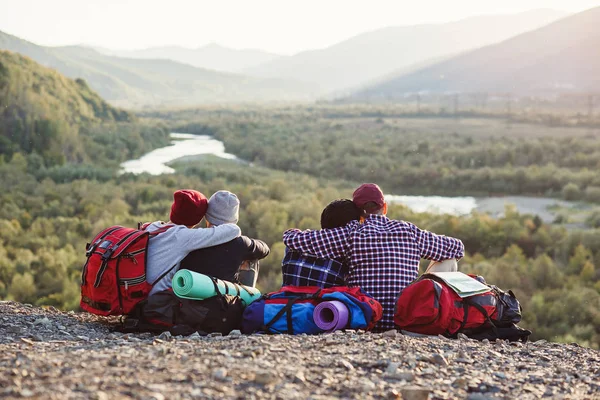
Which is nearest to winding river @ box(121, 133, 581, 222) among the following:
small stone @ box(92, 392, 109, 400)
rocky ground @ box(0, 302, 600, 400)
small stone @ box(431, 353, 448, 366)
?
rocky ground @ box(0, 302, 600, 400)

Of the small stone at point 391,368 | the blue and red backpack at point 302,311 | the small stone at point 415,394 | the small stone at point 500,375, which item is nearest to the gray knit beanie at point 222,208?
the blue and red backpack at point 302,311

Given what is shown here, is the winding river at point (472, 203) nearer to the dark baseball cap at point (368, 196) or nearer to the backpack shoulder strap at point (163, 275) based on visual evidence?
the dark baseball cap at point (368, 196)

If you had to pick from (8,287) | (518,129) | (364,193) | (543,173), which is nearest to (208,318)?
(364,193)

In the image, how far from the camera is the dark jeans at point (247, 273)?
614 centimetres

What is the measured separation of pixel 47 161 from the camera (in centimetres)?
3841

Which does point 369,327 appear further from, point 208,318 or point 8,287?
point 8,287

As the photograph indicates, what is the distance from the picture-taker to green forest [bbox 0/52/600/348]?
52.2 feet

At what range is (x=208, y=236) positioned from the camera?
5.80 m

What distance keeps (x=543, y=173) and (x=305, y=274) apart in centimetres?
3234

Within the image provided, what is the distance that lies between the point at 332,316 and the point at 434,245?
1.09 metres

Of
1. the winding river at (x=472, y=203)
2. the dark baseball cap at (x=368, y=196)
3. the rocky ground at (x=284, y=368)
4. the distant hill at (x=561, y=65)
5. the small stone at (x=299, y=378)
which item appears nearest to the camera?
the rocky ground at (x=284, y=368)

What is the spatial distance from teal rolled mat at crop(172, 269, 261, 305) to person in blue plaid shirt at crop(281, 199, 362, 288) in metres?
0.52

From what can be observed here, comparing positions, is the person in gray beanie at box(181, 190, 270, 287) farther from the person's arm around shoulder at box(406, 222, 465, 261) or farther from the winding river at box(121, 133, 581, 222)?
the winding river at box(121, 133, 581, 222)

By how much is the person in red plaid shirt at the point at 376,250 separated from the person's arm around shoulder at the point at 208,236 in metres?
0.46
